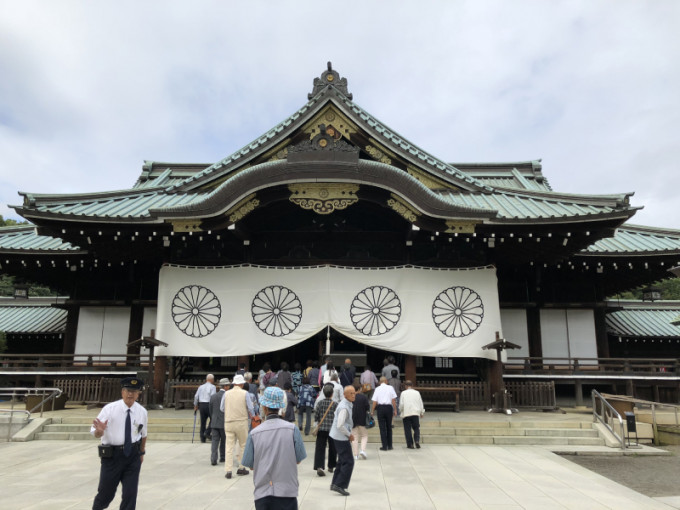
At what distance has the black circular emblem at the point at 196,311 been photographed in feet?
43.1

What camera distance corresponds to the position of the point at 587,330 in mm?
15047

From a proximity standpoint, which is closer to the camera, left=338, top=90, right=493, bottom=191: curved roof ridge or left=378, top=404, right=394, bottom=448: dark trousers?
left=378, top=404, right=394, bottom=448: dark trousers

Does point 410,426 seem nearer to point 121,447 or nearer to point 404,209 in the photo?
point 404,209

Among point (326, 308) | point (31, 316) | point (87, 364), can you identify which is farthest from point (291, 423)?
point (31, 316)

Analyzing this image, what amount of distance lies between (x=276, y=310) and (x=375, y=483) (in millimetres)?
6740

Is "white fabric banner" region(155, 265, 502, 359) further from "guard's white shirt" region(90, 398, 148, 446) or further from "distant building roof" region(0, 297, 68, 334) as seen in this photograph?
"guard's white shirt" region(90, 398, 148, 446)

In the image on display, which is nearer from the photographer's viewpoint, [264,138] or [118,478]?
[118,478]

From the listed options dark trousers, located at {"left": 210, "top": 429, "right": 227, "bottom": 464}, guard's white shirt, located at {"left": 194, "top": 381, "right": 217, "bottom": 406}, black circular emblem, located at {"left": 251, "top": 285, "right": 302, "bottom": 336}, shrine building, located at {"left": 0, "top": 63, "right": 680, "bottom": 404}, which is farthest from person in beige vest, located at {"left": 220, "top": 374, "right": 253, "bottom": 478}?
black circular emblem, located at {"left": 251, "top": 285, "right": 302, "bottom": 336}

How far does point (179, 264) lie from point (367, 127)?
670 cm

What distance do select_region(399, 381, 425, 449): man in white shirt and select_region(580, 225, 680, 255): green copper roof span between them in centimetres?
742

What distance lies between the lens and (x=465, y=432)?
415 inches

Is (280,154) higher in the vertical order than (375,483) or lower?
higher

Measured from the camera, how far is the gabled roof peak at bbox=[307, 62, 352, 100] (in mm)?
14320

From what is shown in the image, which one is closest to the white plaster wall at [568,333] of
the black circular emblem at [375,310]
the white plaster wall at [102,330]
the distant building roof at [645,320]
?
the distant building roof at [645,320]
